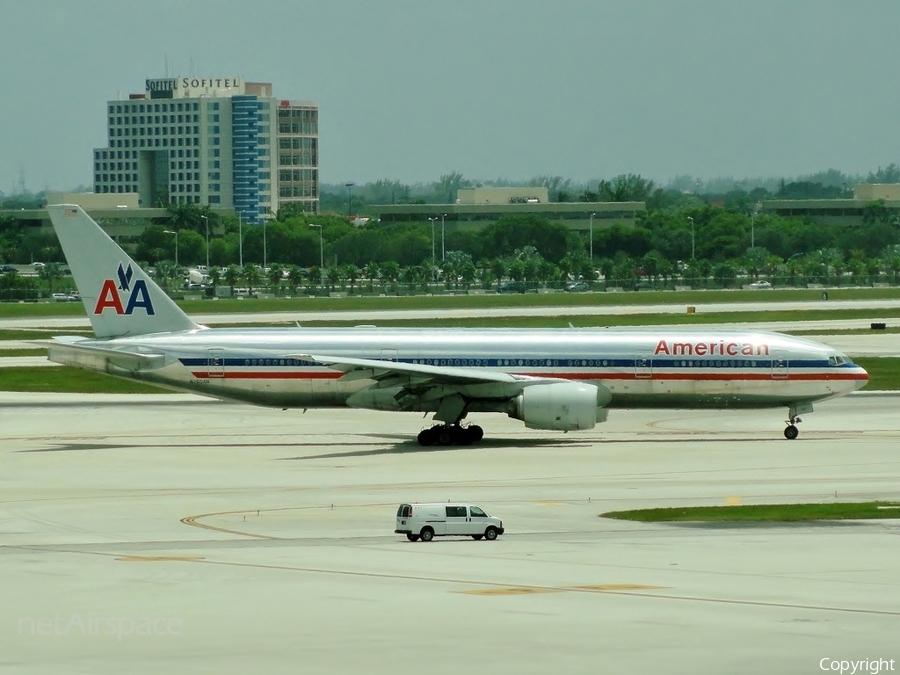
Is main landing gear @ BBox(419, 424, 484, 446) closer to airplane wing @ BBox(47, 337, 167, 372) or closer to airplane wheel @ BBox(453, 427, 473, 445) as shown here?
airplane wheel @ BBox(453, 427, 473, 445)

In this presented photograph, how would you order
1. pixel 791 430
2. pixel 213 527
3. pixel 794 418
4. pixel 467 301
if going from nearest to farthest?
pixel 213 527 → pixel 791 430 → pixel 794 418 → pixel 467 301

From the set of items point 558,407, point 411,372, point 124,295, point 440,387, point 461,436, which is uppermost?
point 124,295

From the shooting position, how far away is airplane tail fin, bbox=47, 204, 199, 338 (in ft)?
173

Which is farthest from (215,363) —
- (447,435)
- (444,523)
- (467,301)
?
(467,301)

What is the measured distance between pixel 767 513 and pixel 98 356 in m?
25.3

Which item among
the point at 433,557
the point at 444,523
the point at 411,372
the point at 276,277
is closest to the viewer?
the point at 433,557

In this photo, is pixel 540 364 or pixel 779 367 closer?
pixel 540 364

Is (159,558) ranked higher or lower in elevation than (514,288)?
lower

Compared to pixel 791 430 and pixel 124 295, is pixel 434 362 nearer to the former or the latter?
pixel 124 295

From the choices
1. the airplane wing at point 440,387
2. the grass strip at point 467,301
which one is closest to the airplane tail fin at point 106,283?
the airplane wing at point 440,387

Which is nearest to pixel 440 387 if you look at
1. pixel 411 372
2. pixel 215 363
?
pixel 411 372

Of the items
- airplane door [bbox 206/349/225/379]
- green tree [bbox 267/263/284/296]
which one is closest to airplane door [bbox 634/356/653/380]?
airplane door [bbox 206/349/225/379]

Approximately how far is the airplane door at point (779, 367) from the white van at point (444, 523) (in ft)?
73.2

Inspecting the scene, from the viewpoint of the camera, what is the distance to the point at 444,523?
31.6m
